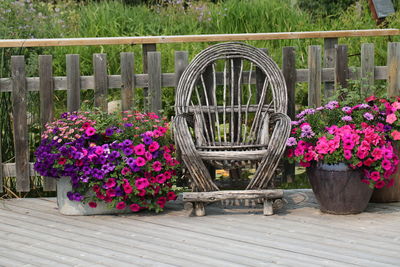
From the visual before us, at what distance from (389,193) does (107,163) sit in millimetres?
1825

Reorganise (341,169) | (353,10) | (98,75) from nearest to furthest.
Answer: (341,169), (98,75), (353,10)

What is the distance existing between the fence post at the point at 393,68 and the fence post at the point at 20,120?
247 cm

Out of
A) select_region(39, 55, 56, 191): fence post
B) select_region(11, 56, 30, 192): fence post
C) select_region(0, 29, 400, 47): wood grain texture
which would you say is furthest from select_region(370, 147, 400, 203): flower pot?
select_region(11, 56, 30, 192): fence post

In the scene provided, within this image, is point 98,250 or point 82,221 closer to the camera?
point 98,250

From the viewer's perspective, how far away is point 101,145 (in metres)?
4.57

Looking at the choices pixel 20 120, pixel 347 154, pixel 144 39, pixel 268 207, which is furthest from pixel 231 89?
pixel 20 120

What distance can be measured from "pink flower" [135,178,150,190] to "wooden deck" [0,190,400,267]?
0.21 m

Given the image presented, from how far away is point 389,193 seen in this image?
4758 mm

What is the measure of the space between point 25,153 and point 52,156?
60 centimetres

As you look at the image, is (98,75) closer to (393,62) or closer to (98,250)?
(98,250)

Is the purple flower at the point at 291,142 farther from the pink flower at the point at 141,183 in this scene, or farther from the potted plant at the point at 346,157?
the pink flower at the point at 141,183

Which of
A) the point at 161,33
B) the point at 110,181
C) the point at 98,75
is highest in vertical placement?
the point at 161,33

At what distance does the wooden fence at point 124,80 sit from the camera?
4.91 metres

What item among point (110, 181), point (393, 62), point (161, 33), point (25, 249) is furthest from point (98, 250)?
point (161, 33)
